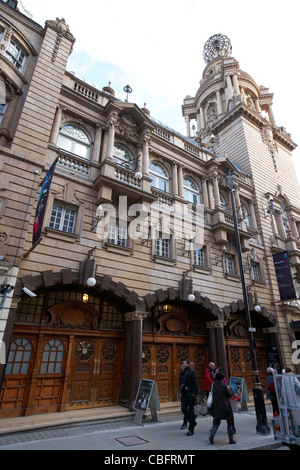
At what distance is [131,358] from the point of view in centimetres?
1185

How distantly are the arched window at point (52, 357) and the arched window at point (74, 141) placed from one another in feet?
29.6

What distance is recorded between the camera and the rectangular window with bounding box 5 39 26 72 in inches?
500

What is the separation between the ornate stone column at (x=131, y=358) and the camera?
37.3ft

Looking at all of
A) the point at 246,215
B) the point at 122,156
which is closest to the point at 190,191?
the point at 122,156

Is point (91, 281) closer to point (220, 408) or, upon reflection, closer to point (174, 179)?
point (220, 408)

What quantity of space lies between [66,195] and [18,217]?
2693 millimetres

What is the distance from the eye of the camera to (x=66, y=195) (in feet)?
40.3

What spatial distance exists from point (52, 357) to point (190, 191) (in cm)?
1330

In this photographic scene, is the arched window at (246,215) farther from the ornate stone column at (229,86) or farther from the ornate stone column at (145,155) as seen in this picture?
the ornate stone column at (229,86)

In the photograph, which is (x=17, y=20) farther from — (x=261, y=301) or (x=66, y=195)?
(x=261, y=301)

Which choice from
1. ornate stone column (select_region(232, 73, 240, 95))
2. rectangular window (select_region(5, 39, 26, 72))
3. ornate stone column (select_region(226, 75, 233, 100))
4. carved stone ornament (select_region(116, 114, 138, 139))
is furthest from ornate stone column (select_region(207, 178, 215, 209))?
ornate stone column (select_region(232, 73, 240, 95))

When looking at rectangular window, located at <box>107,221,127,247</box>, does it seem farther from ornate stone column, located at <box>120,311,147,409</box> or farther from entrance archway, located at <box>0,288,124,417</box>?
ornate stone column, located at <box>120,311,147,409</box>
